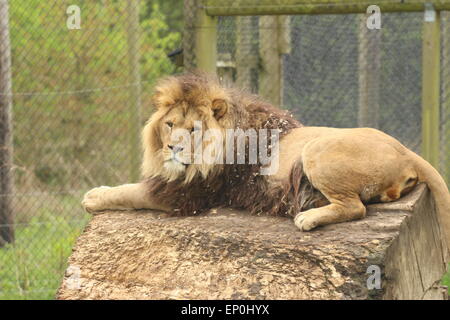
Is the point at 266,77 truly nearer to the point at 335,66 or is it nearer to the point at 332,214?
the point at 335,66

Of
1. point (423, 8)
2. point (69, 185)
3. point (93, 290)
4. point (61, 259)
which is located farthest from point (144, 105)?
point (93, 290)

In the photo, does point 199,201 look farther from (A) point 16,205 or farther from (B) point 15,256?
(A) point 16,205

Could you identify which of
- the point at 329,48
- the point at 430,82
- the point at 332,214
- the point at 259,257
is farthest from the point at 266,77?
the point at 259,257

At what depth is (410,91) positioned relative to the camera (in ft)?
20.9

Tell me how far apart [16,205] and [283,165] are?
164 inches

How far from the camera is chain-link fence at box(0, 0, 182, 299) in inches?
277

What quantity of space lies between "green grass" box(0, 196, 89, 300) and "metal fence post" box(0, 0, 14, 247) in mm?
204

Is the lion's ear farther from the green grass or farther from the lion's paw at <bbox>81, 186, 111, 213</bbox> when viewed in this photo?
the green grass

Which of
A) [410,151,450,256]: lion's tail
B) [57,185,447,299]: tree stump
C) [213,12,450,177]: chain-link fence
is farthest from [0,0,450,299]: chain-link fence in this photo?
[57,185,447,299]: tree stump

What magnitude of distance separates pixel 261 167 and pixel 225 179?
22cm

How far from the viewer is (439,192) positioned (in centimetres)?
380

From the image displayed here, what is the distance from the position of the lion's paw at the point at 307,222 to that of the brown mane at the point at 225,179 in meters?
0.28

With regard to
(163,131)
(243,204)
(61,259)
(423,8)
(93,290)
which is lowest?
(61,259)

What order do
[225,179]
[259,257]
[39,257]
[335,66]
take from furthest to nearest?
[335,66], [39,257], [225,179], [259,257]
